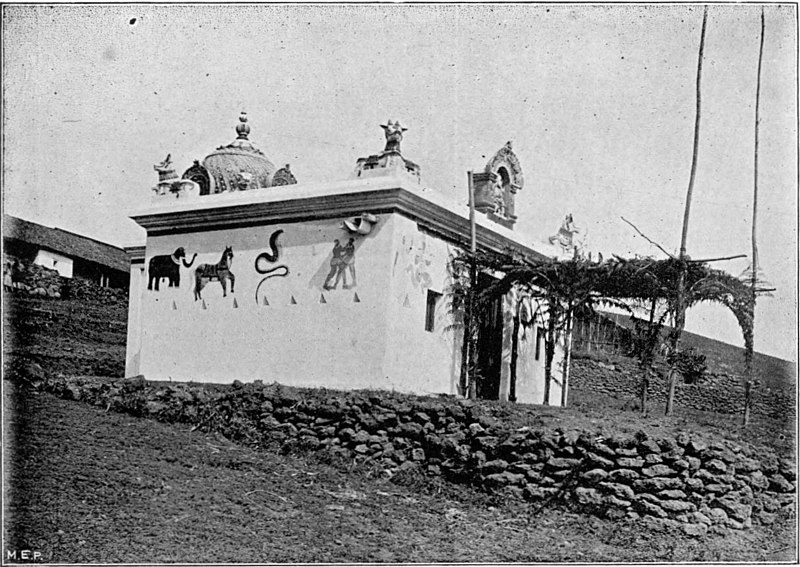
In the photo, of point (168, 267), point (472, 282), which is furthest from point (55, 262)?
point (472, 282)

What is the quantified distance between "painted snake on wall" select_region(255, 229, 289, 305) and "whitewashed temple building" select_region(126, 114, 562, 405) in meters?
0.02

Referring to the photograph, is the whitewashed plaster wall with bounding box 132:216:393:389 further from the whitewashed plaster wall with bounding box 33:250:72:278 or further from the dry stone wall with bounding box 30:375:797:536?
the whitewashed plaster wall with bounding box 33:250:72:278

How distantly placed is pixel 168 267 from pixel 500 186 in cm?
692

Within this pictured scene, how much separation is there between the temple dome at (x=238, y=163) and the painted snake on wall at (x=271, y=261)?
121 inches

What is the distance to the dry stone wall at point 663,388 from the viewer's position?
26.1m

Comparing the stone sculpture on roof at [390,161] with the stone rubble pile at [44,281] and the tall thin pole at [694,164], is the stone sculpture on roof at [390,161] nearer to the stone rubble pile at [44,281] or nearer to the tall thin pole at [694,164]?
the tall thin pole at [694,164]

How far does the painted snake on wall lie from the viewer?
48.6ft

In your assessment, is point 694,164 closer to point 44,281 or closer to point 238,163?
point 238,163

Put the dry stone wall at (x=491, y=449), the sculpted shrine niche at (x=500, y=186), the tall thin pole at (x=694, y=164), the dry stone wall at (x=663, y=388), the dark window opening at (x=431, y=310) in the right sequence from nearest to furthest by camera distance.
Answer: the dry stone wall at (x=491, y=449)
the tall thin pole at (x=694, y=164)
the dark window opening at (x=431, y=310)
the sculpted shrine niche at (x=500, y=186)
the dry stone wall at (x=663, y=388)

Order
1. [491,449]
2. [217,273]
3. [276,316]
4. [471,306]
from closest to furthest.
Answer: [491,449], [276,316], [217,273], [471,306]

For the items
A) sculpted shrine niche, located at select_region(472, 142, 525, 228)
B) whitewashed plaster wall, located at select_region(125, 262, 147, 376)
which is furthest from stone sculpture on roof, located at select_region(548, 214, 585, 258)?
whitewashed plaster wall, located at select_region(125, 262, 147, 376)

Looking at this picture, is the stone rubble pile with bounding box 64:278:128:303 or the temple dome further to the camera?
the stone rubble pile with bounding box 64:278:128:303

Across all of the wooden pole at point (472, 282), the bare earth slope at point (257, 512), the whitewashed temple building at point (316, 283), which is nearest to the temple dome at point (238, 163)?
the whitewashed temple building at point (316, 283)

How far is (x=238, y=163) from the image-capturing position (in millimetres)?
18578
